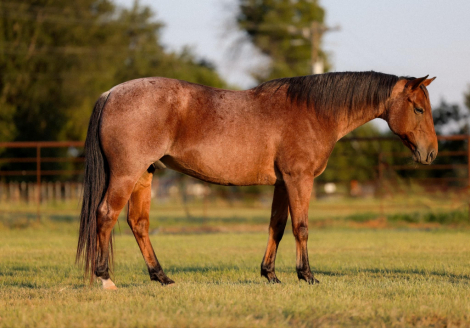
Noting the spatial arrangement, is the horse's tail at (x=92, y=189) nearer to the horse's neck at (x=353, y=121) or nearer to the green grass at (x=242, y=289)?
the green grass at (x=242, y=289)

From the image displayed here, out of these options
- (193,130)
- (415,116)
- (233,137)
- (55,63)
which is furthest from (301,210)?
(55,63)

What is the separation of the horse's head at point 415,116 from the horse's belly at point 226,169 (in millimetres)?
1540

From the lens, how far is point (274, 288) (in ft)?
17.6

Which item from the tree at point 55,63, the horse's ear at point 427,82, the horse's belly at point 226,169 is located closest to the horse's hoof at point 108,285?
the horse's belly at point 226,169

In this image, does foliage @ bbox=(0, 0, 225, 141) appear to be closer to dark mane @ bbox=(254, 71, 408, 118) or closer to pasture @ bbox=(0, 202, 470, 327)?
pasture @ bbox=(0, 202, 470, 327)

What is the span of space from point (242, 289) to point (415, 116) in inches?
110

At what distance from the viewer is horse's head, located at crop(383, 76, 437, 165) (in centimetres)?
650

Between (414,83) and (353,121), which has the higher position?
(414,83)

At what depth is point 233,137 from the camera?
618 cm

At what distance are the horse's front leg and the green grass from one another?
0.52 feet

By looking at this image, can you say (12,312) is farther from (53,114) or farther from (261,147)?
(53,114)

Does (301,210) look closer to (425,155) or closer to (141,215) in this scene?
(425,155)

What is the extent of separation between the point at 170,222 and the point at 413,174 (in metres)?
17.8

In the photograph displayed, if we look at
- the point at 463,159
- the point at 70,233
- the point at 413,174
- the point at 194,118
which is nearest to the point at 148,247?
the point at 194,118
